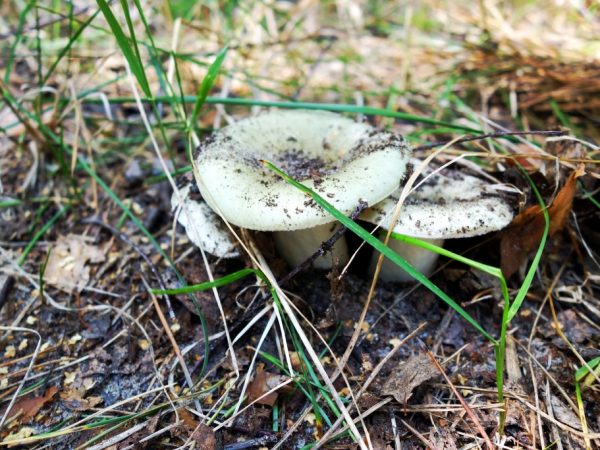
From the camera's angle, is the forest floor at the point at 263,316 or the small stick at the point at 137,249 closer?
the forest floor at the point at 263,316

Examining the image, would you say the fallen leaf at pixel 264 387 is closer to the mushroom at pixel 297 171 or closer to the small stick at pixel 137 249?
the small stick at pixel 137 249

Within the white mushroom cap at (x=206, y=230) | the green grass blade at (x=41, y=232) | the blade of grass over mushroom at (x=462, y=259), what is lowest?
the green grass blade at (x=41, y=232)

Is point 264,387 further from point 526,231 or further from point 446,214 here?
point 526,231

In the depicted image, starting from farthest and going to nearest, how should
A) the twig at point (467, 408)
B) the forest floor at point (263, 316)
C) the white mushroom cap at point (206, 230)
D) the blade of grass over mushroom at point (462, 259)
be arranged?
the white mushroom cap at point (206, 230) < the forest floor at point (263, 316) < the twig at point (467, 408) < the blade of grass over mushroom at point (462, 259)

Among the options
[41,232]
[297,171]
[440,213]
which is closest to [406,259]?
[440,213]

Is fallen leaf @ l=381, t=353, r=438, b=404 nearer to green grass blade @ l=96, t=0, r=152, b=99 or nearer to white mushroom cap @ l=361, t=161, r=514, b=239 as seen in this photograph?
white mushroom cap @ l=361, t=161, r=514, b=239

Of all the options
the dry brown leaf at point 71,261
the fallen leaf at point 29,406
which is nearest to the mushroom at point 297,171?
the dry brown leaf at point 71,261

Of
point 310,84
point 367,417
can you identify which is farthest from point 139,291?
point 310,84

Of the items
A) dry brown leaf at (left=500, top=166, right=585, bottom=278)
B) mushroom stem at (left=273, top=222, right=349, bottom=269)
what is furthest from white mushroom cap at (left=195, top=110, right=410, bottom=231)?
dry brown leaf at (left=500, top=166, right=585, bottom=278)
